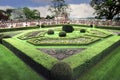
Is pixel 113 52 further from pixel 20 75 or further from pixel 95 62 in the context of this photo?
pixel 20 75

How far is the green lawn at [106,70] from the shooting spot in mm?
14266

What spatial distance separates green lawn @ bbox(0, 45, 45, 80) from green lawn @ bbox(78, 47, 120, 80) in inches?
119

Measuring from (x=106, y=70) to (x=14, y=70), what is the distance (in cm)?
606

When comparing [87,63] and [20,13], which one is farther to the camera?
[20,13]

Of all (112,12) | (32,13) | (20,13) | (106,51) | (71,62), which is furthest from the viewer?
(32,13)

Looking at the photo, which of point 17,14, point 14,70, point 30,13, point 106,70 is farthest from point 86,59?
point 30,13

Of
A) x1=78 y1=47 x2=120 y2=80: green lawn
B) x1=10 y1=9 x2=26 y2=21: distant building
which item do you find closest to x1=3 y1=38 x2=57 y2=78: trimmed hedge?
x1=78 y1=47 x2=120 y2=80: green lawn

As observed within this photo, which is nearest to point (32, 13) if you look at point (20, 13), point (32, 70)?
point (20, 13)

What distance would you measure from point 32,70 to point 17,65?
1882 millimetres

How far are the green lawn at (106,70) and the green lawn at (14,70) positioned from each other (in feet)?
9.94

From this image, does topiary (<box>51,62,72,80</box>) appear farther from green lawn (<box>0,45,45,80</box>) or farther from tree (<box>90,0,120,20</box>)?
tree (<box>90,0,120,20</box>)

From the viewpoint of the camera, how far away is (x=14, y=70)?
52.2 ft

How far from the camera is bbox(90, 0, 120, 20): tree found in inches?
2184

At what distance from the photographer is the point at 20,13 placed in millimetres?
98875
